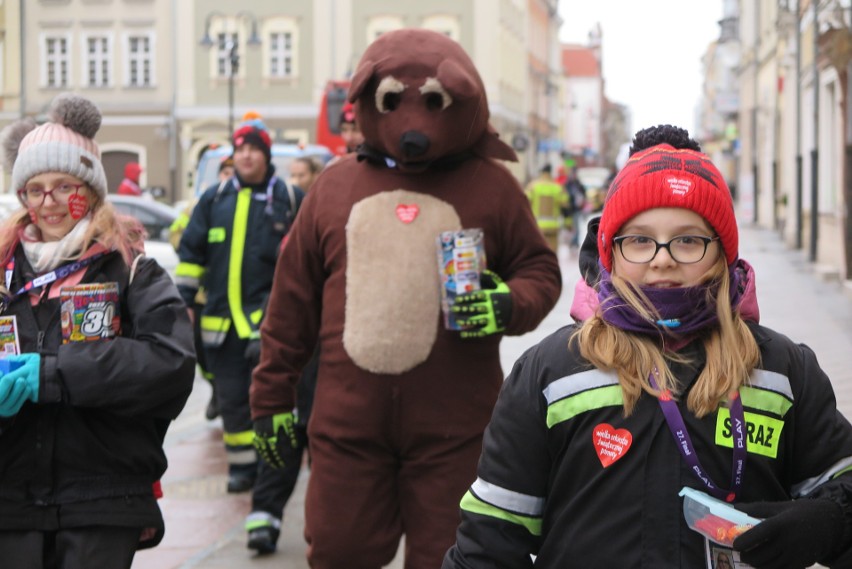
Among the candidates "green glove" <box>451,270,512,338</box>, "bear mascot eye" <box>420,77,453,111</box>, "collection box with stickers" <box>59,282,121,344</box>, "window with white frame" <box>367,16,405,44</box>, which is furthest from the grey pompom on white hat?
"window with white frame" <box>367,16,405,44</box>

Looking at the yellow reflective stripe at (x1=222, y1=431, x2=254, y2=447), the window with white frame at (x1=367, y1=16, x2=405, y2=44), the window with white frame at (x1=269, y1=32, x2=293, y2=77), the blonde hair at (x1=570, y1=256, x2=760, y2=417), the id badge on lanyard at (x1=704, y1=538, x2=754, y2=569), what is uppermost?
the window with white frame at (x1=367, y1=16, x2=405, y2=44)

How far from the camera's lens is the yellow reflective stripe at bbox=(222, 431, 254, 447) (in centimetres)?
746

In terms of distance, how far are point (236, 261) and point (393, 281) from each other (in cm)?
300

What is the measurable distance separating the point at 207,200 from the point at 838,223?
16185 mm

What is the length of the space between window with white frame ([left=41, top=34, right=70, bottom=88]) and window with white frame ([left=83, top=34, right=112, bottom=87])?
246 inches

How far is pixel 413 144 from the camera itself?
14.6 ft

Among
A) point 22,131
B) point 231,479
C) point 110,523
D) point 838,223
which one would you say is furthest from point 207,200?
point 838,223

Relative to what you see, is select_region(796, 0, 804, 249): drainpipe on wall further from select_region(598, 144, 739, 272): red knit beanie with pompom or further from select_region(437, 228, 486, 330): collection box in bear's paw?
select_region(598, 144, 739, 272): red knit beanie with pompom

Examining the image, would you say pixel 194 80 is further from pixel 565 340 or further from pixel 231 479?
pixel 565 340

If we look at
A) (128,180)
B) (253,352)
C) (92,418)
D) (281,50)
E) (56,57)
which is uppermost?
(281,50)

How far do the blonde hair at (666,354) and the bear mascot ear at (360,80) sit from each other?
1.94m

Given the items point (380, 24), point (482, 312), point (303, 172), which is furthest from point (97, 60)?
point (482, 312)

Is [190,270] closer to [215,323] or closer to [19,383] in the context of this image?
[215,323]

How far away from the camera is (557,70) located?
85.8 metres
